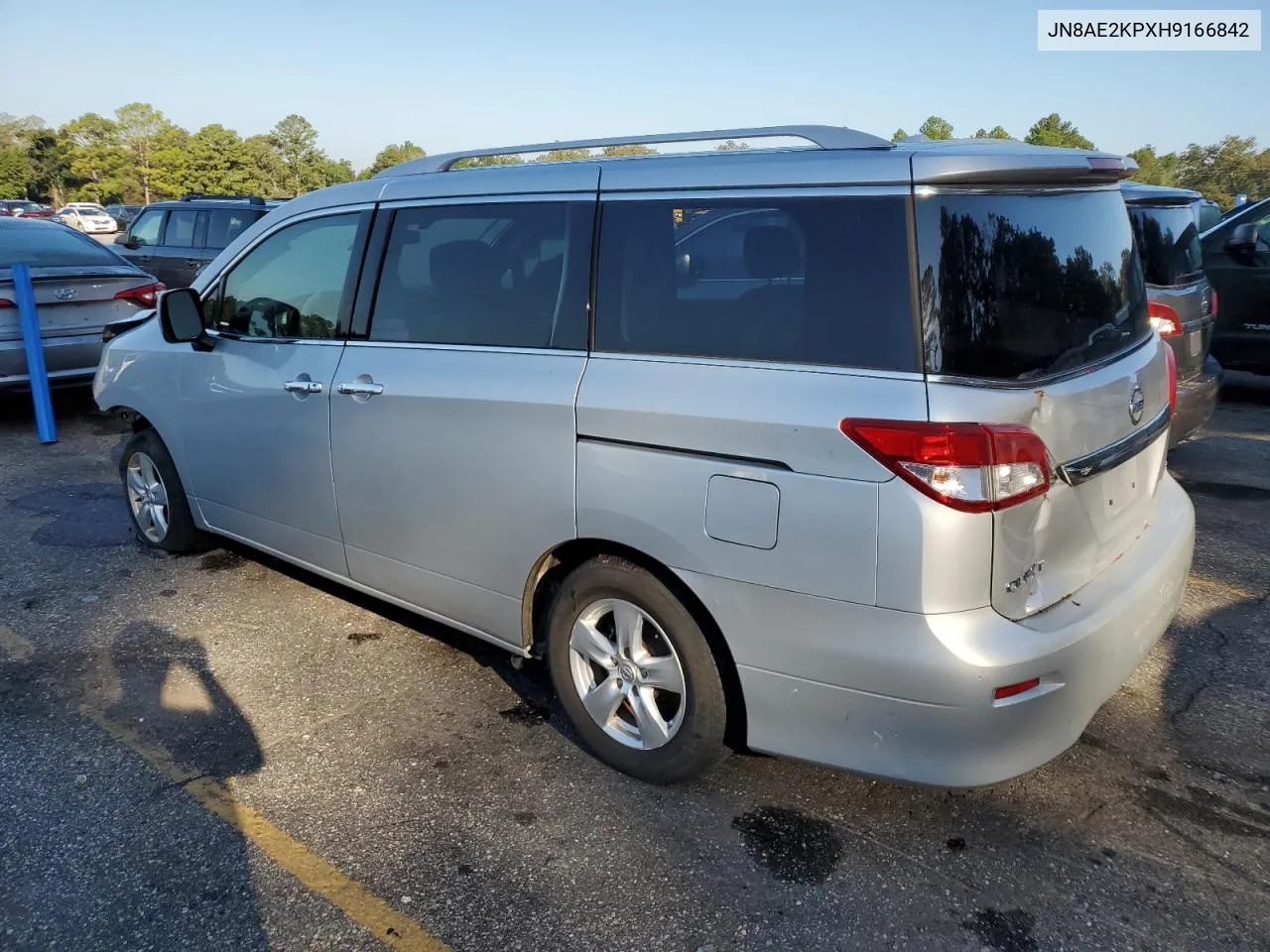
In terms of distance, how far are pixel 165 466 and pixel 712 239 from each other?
3.25 meters

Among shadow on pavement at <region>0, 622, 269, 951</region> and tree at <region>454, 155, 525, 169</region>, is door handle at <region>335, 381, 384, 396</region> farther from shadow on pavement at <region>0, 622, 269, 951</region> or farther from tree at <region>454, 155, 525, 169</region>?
shadow on pavement at <region>0, 622, 269, 951</region>

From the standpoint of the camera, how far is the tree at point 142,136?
245ft

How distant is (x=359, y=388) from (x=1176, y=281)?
4.91m

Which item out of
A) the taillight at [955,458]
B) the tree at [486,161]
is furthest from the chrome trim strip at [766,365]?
the tree at [486,161]

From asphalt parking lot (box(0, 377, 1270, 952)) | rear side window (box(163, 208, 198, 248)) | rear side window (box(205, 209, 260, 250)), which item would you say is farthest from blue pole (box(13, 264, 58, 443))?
rear side window (box(163, 208, 198, 248))

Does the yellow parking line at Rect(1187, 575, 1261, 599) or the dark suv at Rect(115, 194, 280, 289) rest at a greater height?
the dark suv at Rect(115, 194, 280, 289)

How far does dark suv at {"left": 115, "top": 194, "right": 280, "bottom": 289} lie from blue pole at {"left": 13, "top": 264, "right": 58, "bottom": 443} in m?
5.13

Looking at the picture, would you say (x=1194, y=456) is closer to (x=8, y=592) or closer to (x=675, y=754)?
(x=675, y=754)

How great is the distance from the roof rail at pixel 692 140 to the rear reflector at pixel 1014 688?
1.42 metres

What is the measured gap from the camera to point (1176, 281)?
229 inches

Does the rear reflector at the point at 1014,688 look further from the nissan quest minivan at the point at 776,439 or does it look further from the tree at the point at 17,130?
the tree at the point at 17,130

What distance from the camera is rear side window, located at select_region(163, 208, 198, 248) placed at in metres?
12.7

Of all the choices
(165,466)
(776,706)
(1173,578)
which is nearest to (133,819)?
(776,706)

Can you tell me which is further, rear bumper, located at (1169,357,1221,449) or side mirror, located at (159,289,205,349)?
rear bumper, located at (1169,357,1221,449)
